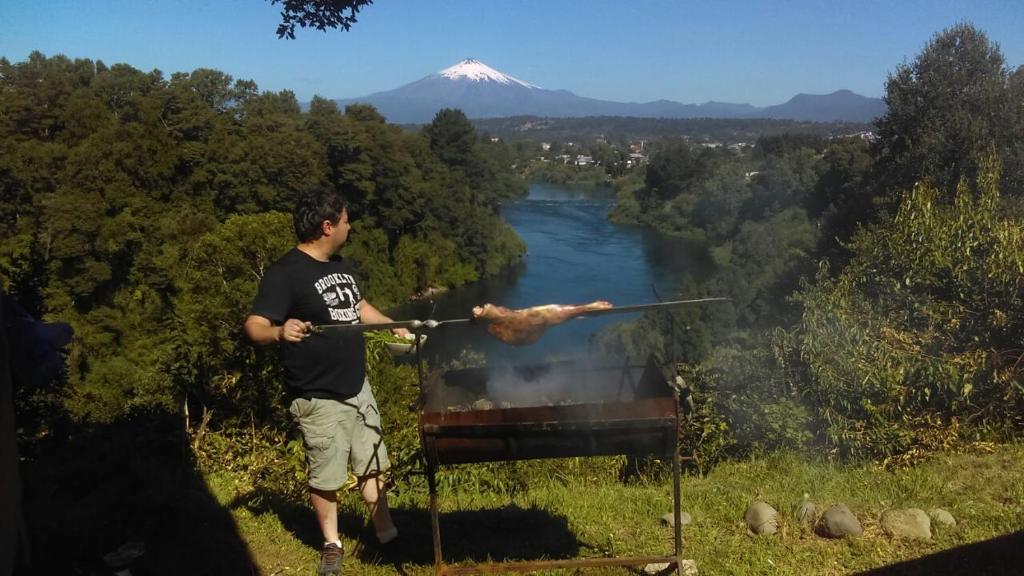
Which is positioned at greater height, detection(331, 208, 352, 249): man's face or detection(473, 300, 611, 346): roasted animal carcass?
detection(331, 208, 352, 249): man's face

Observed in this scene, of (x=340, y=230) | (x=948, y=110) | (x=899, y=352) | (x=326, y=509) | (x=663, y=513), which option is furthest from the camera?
(x=948, y=110)

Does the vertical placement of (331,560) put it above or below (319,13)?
below

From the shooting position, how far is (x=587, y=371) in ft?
14.2

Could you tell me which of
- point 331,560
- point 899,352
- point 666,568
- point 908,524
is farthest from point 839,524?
point 899,352

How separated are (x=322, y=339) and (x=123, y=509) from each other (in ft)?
6.33

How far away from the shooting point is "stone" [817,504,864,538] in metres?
3.91

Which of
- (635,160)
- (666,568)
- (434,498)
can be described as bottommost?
(635,160)

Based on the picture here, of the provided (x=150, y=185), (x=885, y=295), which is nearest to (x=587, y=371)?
(x=885, y=295)

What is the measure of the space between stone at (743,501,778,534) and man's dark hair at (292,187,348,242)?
2.91 metres

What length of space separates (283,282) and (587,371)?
190 cm

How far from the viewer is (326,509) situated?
3.71 m

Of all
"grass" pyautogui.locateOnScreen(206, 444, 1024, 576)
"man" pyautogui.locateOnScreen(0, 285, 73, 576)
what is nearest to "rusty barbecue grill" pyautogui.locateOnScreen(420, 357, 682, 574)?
"grass" pyautogui.locateOnScreen(206, 444, 1024, 576)

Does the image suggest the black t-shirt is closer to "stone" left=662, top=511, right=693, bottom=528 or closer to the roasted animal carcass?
the roasted animal carcass

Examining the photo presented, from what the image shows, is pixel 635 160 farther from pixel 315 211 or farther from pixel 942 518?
pixel 315 211
